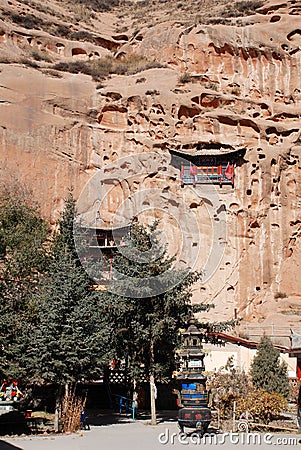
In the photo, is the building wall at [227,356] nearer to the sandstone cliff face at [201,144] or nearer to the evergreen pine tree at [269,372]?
the evergreen pine tree at [269,372]

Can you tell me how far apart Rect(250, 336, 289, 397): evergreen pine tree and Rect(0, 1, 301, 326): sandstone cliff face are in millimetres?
9190

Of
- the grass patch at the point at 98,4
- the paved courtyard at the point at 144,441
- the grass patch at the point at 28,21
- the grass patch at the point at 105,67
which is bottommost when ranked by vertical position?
the paved courtyard at the point at 144,441

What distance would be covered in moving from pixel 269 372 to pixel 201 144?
16.9 m

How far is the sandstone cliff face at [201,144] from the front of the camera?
33.0 metres

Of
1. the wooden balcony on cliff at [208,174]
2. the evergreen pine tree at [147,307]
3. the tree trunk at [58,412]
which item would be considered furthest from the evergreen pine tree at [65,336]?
the wooden balcony on cliff at [208,174]

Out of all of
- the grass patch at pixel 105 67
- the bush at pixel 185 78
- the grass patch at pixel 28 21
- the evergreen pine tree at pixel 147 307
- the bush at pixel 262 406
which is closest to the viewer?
the bush at pixel 262 406

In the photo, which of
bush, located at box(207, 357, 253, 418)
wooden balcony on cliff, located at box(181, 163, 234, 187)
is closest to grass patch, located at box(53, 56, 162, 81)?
wooden balcony on cliff, located at box(181, 163, 234, 187)

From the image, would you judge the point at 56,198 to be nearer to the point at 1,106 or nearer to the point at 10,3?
the point at 1,106

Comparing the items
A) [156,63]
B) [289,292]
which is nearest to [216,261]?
[289,292]

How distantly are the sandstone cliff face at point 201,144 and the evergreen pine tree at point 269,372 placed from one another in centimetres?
919

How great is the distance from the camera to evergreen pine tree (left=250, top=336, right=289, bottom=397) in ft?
67.6

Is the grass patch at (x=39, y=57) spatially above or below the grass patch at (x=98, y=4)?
below

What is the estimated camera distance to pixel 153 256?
1744 cm

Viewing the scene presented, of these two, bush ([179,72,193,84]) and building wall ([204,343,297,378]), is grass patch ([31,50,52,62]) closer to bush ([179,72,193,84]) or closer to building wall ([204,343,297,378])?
bush ([179,72,193,84])
